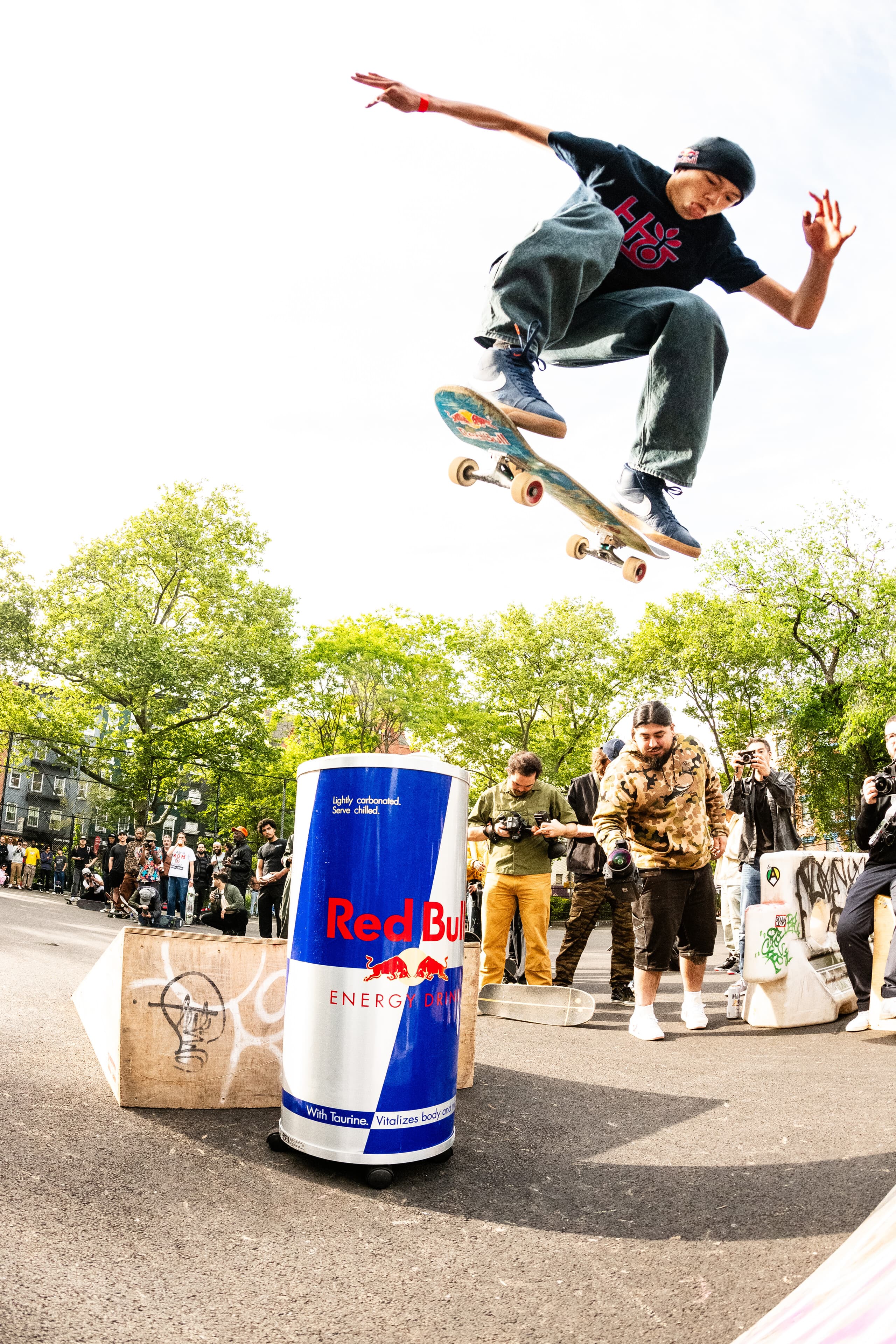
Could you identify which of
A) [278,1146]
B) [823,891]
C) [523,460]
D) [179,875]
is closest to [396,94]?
[523,460]

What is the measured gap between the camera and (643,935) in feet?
18.6

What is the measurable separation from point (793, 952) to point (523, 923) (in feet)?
6.40

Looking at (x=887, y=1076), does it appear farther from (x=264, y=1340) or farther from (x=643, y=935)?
(x=264, y=1340)

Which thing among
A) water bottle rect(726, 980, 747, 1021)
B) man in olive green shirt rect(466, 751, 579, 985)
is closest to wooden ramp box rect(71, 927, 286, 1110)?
man in olive green shirt rect(466, 751, 579, 985)

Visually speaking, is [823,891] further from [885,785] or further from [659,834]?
[659,834]

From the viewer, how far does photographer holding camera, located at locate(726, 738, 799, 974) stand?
23.1ft

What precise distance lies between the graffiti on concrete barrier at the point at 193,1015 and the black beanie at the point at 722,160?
4708 millimetres

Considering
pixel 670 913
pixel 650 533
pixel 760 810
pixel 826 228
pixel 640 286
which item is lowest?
pixel 670 913

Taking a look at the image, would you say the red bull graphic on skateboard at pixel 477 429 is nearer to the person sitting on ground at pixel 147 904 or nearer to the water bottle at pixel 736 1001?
the water bottle at pixel 736 1001

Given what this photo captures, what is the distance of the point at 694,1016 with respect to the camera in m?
6.03

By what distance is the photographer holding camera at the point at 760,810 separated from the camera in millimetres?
7047

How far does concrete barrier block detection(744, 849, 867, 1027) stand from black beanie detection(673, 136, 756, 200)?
453 cm

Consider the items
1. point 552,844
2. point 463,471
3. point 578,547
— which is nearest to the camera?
point 463,471

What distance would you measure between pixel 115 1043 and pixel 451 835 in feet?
5.25
